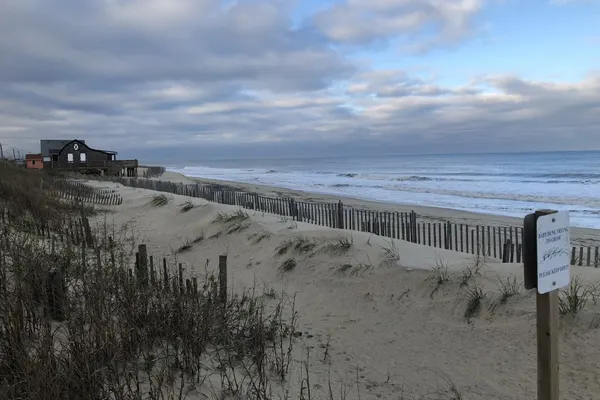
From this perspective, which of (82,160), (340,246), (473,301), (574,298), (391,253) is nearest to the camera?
(574,298)

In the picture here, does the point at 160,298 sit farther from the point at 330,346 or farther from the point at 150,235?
the point at 150,235

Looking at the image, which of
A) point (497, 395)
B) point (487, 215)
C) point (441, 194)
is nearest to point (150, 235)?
point (497, 395)

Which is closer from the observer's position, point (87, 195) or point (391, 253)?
point (391, 253)

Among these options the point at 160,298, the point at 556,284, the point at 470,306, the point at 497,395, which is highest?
the point at 556,284

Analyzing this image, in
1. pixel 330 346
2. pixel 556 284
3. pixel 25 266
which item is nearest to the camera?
pixel 556 284

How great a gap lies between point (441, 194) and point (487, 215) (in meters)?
12.4

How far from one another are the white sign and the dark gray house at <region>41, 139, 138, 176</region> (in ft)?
169

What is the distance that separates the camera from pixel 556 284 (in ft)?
8.77

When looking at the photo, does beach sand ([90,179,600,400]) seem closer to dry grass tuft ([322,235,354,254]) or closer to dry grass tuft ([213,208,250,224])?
dry grass tuft ([322,235,354,254])

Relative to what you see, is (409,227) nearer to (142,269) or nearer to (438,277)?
(438,277)

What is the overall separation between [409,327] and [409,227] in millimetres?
4758

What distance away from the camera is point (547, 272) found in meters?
2.62

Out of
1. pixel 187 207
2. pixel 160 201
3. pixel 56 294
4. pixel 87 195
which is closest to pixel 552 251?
pixel 56 294

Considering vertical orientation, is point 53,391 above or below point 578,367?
above
